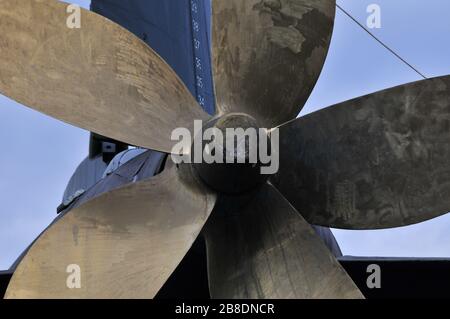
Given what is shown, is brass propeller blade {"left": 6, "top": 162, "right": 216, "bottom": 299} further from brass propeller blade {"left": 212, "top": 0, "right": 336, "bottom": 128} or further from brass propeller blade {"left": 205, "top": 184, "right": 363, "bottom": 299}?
brass propeller blade {"left": 212, "top": 0, "right": 336, "bottom": 128}

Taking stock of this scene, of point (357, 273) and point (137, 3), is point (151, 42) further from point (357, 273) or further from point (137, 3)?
point (357, 273)

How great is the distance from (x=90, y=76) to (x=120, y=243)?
114 cm

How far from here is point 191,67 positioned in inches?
456

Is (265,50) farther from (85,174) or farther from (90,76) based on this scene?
(85,174)

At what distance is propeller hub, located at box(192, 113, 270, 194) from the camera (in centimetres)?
485

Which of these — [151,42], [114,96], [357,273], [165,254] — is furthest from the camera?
[151,42]

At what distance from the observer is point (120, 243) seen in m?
4.89

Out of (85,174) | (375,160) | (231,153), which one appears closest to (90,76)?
(231,153)

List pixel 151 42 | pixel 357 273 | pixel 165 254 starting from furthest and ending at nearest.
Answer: pixel 151 42
pixel 357 273
pixel 165 254

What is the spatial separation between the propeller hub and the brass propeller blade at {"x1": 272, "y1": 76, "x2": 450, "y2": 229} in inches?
19.4

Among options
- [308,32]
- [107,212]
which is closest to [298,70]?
[308,32]

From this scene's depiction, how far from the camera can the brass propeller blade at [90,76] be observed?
5.01 m

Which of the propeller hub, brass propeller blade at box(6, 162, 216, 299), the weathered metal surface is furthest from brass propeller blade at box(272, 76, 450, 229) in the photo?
the weathered metal surface

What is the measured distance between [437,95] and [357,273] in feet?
Answer: 6.06
